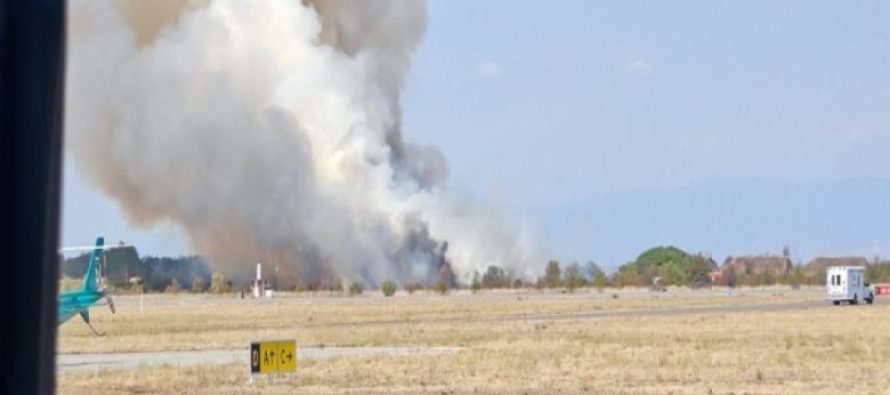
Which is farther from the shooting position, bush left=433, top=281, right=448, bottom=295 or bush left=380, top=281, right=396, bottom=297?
bush left=433, top=281, right=448, bottom=295

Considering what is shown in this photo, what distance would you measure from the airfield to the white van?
30.7 feet

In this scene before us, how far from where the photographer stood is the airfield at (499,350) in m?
31.0

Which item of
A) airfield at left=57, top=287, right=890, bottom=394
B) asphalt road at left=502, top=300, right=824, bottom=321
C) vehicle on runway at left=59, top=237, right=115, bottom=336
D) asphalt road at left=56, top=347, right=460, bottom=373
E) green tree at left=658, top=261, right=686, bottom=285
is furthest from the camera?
green tree at left=658, top=261, right=686, bottom=285

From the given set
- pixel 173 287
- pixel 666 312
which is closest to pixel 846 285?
pixel 666 312

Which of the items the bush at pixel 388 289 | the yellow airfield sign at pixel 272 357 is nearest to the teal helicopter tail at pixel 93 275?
the yellow airfield sign at pixel 272 357

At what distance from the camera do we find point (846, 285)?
8494 cm

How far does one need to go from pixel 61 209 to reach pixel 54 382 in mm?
368

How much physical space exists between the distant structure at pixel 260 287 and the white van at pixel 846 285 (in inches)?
1482

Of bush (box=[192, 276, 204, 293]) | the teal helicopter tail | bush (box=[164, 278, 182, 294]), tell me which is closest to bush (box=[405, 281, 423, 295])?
bush (box=[192, 276, 204, 293])

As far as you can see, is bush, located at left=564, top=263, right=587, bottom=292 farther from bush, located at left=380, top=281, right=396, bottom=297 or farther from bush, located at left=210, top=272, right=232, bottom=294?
bush, located at left=210, top=272, right=232, bottom=294

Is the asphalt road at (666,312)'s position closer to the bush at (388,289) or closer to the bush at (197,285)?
the bush at (388,289)

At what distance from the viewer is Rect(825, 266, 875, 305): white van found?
279ft

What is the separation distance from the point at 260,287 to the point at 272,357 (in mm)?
71924

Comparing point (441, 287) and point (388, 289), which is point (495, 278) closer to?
point (441, 287)
